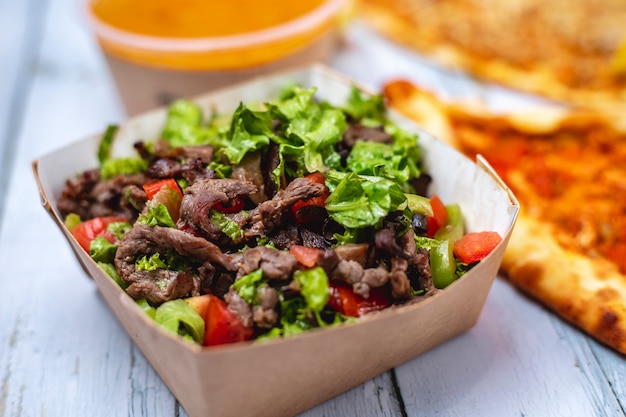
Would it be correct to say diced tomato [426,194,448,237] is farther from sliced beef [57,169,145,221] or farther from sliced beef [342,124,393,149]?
sliced beef [57,169,145,221]

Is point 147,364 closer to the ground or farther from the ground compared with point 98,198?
closer to the ground

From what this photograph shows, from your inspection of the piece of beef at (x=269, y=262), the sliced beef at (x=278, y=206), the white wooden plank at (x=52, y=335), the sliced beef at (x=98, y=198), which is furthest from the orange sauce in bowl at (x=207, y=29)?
the piece of beef at (x=269, y=262)

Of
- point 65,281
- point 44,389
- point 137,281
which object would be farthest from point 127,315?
point 65,281

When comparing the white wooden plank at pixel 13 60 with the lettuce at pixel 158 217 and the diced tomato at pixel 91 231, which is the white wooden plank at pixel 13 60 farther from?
the lettuce at pixel 158 217

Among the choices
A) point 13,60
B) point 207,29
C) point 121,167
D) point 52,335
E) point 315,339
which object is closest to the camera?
point 315,339

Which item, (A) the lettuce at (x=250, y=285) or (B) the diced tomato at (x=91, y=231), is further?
(B) the diced tomato at (x=91, y=231)

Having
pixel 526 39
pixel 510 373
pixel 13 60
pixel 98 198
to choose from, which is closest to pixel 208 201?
pixel 98 198

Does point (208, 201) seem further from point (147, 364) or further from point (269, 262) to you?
point (147, 364)

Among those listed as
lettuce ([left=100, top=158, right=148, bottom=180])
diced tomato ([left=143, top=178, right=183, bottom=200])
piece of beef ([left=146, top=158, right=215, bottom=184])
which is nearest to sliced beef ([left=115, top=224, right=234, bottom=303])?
diced tomato ([left=143, top=178, right=183, bottom=200])
